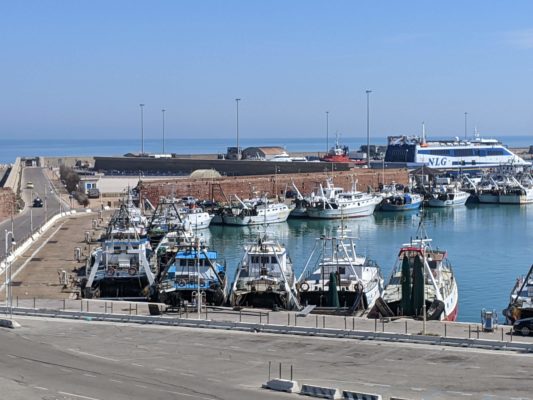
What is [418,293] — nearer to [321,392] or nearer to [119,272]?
[119,272]

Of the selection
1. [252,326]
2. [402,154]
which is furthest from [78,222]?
[402,154]

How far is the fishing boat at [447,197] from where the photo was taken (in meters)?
113

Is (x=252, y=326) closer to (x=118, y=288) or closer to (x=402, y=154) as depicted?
(x=118, y=288)

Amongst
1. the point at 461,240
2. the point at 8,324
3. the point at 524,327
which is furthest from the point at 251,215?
the point at 524,327

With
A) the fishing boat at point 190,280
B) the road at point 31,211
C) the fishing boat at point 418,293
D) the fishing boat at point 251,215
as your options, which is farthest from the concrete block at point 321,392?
the fishing boat at point 251,215

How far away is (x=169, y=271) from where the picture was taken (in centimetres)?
4606

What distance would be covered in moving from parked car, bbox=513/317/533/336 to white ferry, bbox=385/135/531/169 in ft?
373

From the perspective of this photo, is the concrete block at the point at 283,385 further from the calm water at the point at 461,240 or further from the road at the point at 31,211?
the road at the point at 31,211

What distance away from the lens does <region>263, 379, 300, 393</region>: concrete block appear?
25562mm

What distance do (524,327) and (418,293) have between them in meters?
6.34

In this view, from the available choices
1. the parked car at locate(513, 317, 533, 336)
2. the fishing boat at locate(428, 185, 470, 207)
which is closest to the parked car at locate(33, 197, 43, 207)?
the fishing boat at locate(428, 185, 470, 207)

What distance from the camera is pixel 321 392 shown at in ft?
82.4

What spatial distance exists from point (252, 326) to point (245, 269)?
11596mm

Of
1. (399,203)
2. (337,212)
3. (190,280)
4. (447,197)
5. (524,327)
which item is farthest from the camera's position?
(447,197)
